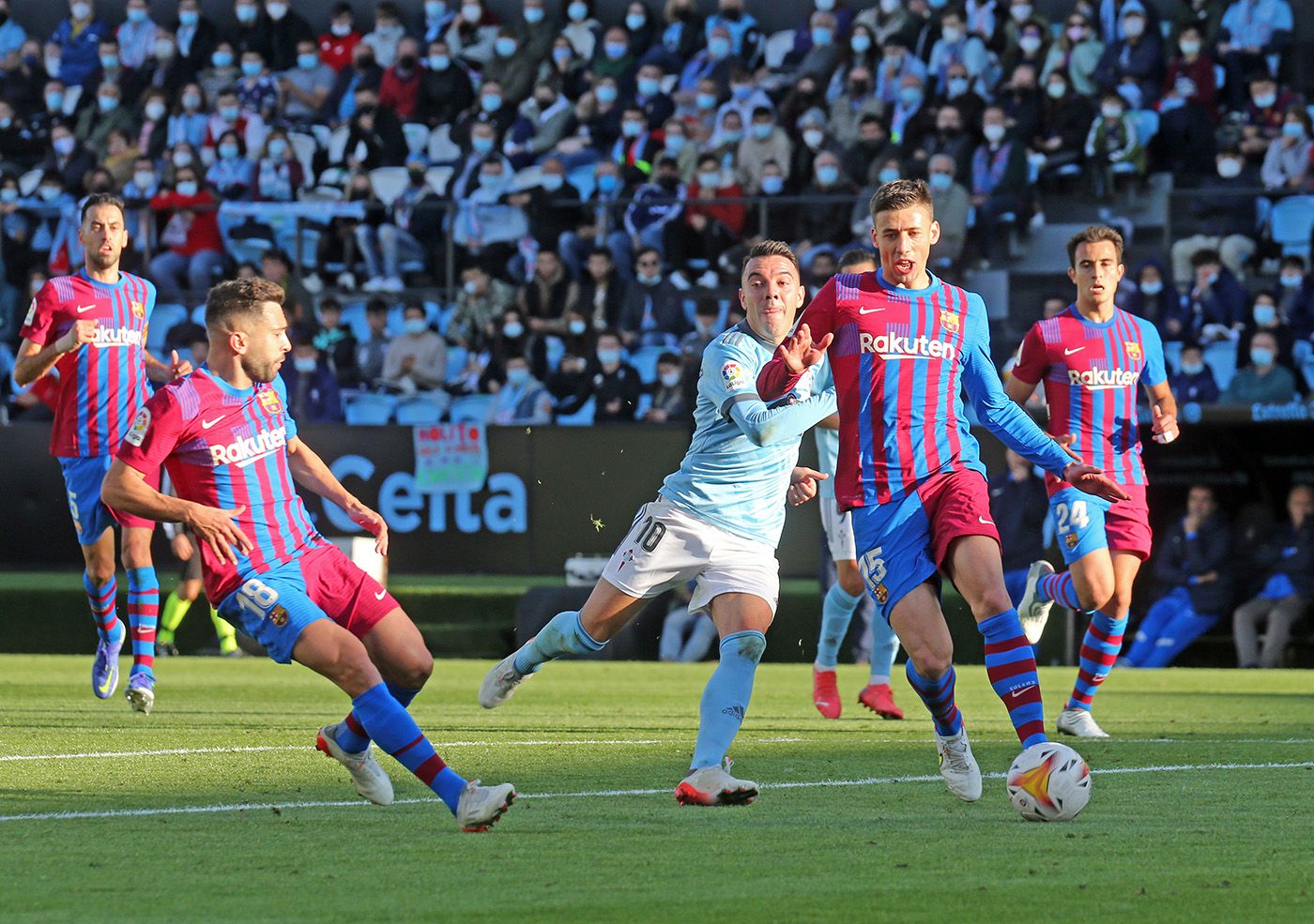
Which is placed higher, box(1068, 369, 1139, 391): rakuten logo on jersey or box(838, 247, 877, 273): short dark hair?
box(838, 247, 877, 273): short dark hair

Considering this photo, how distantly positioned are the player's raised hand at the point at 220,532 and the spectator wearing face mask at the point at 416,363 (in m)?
13.0

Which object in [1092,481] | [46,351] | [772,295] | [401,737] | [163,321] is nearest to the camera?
[401,737]

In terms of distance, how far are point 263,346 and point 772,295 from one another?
5.53 ft

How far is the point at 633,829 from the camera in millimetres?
5648

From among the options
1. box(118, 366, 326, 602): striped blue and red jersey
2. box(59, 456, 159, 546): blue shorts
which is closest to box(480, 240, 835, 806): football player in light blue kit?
box(118, 366, 326, 602): striped blue and red jersey

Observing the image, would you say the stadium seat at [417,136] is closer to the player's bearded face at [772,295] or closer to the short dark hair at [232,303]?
the player's bearded face at [772,295]

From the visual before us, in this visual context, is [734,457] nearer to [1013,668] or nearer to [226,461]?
[1013,668]

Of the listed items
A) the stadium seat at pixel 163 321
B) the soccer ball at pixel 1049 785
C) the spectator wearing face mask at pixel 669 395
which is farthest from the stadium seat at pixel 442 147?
the soccer ball at pixel 1049 785

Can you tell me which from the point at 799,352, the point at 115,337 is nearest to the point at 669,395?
the point at 115,337

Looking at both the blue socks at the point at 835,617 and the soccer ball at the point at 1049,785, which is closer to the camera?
the soccer ball at the point at 1049,785

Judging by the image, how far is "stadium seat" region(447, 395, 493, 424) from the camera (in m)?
18.5

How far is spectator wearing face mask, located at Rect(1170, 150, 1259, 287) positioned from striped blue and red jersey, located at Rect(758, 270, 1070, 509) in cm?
1183

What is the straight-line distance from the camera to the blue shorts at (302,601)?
581cm

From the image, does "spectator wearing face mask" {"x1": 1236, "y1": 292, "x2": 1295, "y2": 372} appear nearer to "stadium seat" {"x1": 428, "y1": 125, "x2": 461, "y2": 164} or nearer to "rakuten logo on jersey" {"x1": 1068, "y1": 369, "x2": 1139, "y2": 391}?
"rakuten logo on jersey" {"x1": 1068, "y1": 369, "x2": 1139, "y2": 391}
